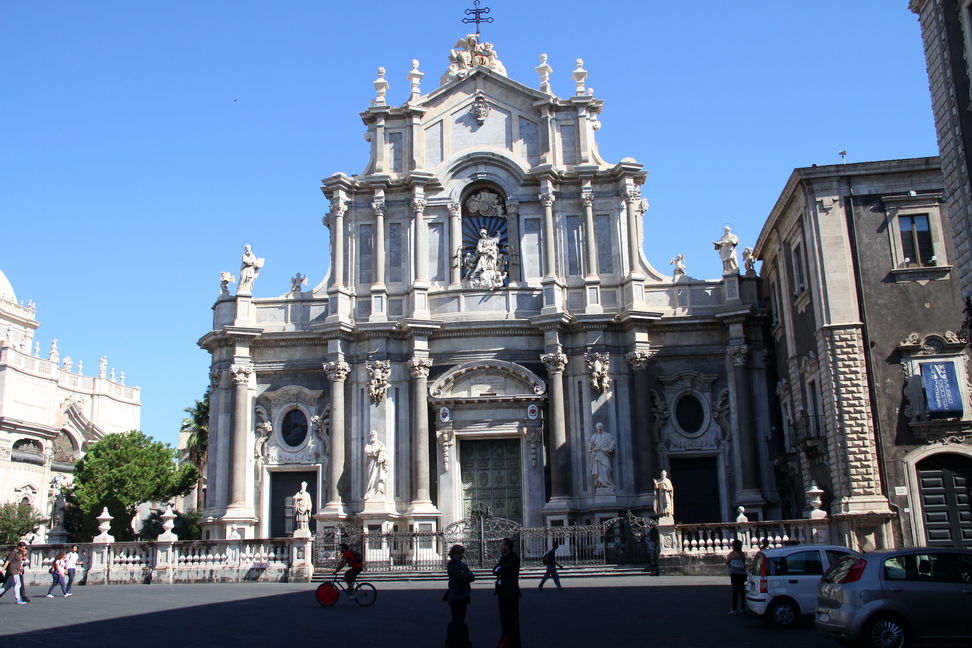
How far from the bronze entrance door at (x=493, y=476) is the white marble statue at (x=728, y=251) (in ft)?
29.1

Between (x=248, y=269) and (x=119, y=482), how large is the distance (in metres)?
18.8

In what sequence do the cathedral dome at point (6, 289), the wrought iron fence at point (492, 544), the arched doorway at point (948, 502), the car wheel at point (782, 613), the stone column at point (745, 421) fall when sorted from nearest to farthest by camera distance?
the car wheel at point (782, 613) → the arched doorway at point (948, 502) → the wrought iron fence at point (492, 544) → the stone column at point (745, 421) → the cathedral dome at point (6, 289)

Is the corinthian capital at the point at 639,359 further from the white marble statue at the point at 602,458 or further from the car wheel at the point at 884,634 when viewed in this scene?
the car wheel at the point at 884,634

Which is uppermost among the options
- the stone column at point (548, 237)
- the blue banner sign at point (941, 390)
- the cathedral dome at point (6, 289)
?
the cathedral dome at point (6, 289)

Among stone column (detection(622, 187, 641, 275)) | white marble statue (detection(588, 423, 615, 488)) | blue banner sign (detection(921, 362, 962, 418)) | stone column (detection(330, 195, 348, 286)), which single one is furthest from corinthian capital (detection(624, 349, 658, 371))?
stone column (detection(330, 195, 348, 286))

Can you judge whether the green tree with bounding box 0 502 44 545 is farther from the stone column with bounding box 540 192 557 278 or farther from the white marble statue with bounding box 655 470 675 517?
the white marble statue with bounding box 655 470 675 517

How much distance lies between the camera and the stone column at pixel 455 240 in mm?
31266

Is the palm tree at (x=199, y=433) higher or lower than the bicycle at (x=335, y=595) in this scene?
higher

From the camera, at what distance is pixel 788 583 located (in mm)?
14359

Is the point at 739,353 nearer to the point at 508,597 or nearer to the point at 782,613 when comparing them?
the point at 782,613

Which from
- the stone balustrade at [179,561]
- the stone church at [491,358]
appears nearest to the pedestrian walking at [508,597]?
the stone balustrade at [179,561]

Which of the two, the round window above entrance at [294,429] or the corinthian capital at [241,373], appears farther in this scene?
the round window above entrance at [294,429]

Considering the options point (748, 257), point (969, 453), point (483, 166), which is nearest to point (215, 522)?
point (483, 166)

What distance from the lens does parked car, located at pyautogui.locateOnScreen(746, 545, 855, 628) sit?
14.3m
